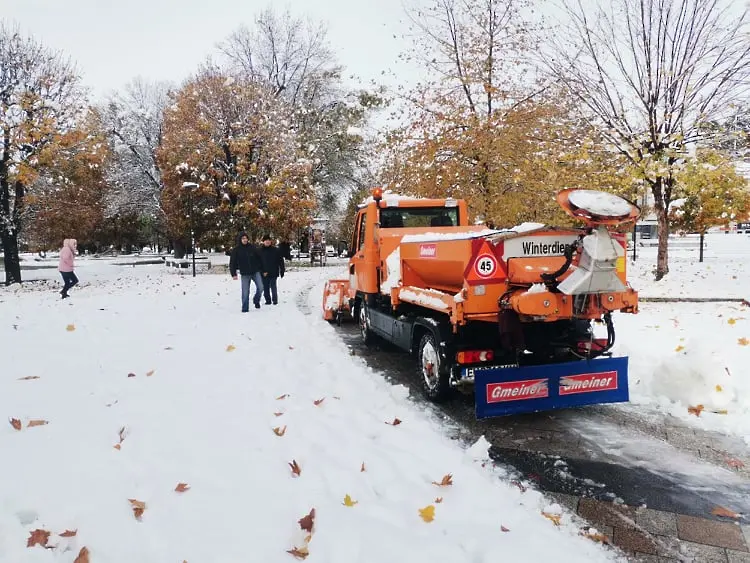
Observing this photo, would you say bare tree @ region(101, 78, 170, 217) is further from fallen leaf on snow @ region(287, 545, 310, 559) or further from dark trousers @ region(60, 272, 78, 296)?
fallen leaf on snow @ region(287, 545, 310, 559)

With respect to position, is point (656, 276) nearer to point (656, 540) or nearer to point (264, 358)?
point (264, 358)

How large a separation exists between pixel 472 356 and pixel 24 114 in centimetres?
2334

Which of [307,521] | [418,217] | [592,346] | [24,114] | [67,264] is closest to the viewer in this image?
[307,521]

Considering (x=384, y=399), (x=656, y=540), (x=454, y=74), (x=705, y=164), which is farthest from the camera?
(x=454, y=74)

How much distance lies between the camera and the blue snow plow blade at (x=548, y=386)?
5086mm

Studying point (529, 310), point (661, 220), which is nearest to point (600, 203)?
point (529, 310)

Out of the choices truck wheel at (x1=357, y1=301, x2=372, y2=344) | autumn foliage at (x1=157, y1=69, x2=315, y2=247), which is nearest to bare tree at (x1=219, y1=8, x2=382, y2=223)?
autumn foliage at (x1=157, y1=69, x2=315, y2=247)

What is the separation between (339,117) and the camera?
110 feet

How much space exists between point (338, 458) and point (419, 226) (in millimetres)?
5014

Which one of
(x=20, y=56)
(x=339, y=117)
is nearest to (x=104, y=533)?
(x=20, y=56)

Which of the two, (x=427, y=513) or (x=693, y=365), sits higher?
(x=693, y=365)

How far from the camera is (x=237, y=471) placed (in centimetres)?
385

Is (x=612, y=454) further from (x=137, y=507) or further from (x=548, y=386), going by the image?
(x=137, y=507)

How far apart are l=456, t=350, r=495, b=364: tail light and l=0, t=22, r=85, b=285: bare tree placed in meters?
21.3
